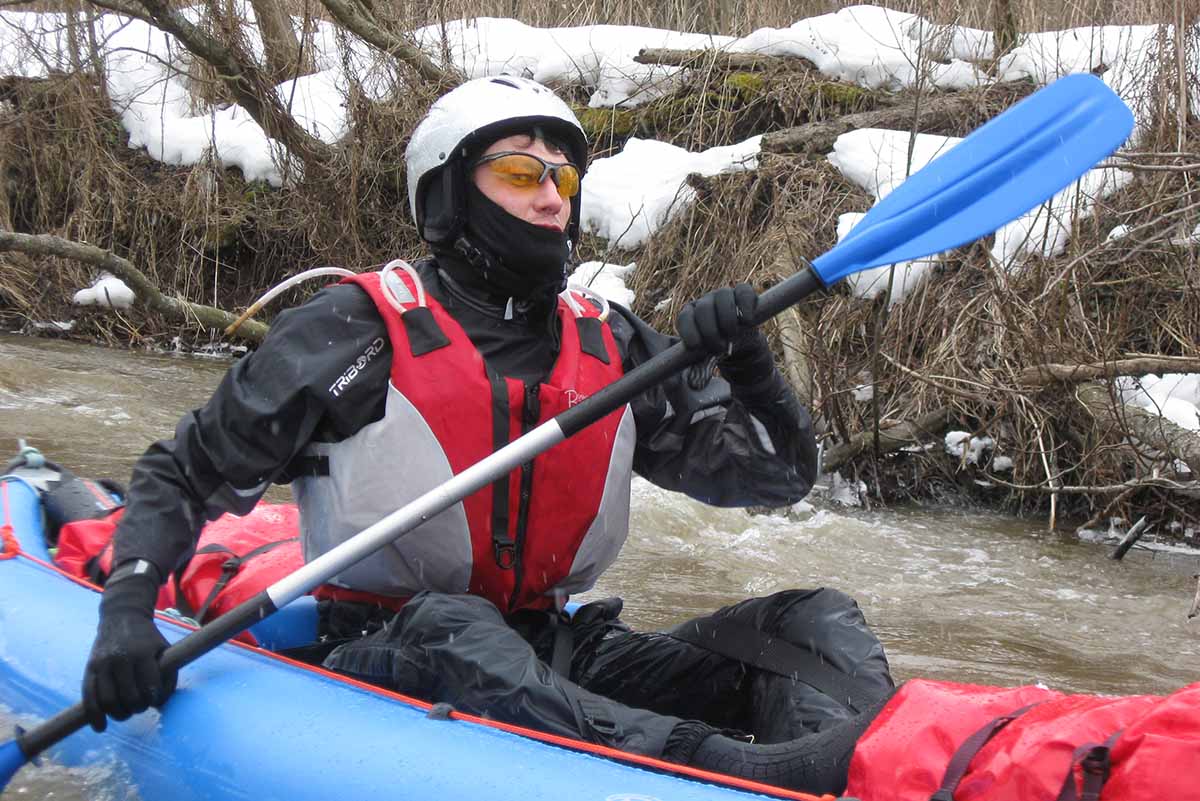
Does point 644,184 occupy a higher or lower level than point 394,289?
higher

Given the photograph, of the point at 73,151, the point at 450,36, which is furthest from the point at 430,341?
the point at 73,151

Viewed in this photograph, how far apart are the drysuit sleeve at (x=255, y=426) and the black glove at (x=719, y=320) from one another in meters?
0.55

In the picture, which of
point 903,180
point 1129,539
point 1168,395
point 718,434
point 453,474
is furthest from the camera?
point 1168,395

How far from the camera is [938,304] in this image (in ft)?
17.6

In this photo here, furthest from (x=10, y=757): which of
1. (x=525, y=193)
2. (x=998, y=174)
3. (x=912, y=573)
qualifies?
(x=912, y=573)

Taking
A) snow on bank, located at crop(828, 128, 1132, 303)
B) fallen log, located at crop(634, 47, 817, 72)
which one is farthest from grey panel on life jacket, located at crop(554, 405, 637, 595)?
fallen log, located at crop(634, 47, 817, 72)

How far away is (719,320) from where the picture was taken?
1.92 meters

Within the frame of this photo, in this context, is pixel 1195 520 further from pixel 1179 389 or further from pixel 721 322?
pixel 721 322

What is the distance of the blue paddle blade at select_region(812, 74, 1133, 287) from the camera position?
220cm

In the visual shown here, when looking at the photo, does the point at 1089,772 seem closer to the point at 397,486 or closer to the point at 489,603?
the point at 489,603

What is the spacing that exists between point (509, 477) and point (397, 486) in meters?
0.19

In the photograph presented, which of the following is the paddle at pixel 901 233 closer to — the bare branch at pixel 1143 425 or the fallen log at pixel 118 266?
the bare branch at pixel 1143 425

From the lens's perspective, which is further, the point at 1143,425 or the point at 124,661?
the point at 1143,425

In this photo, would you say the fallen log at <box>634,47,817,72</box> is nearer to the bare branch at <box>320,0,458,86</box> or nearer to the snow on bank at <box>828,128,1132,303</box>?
the snow on bank at <box>828,128,1132,303</box>
